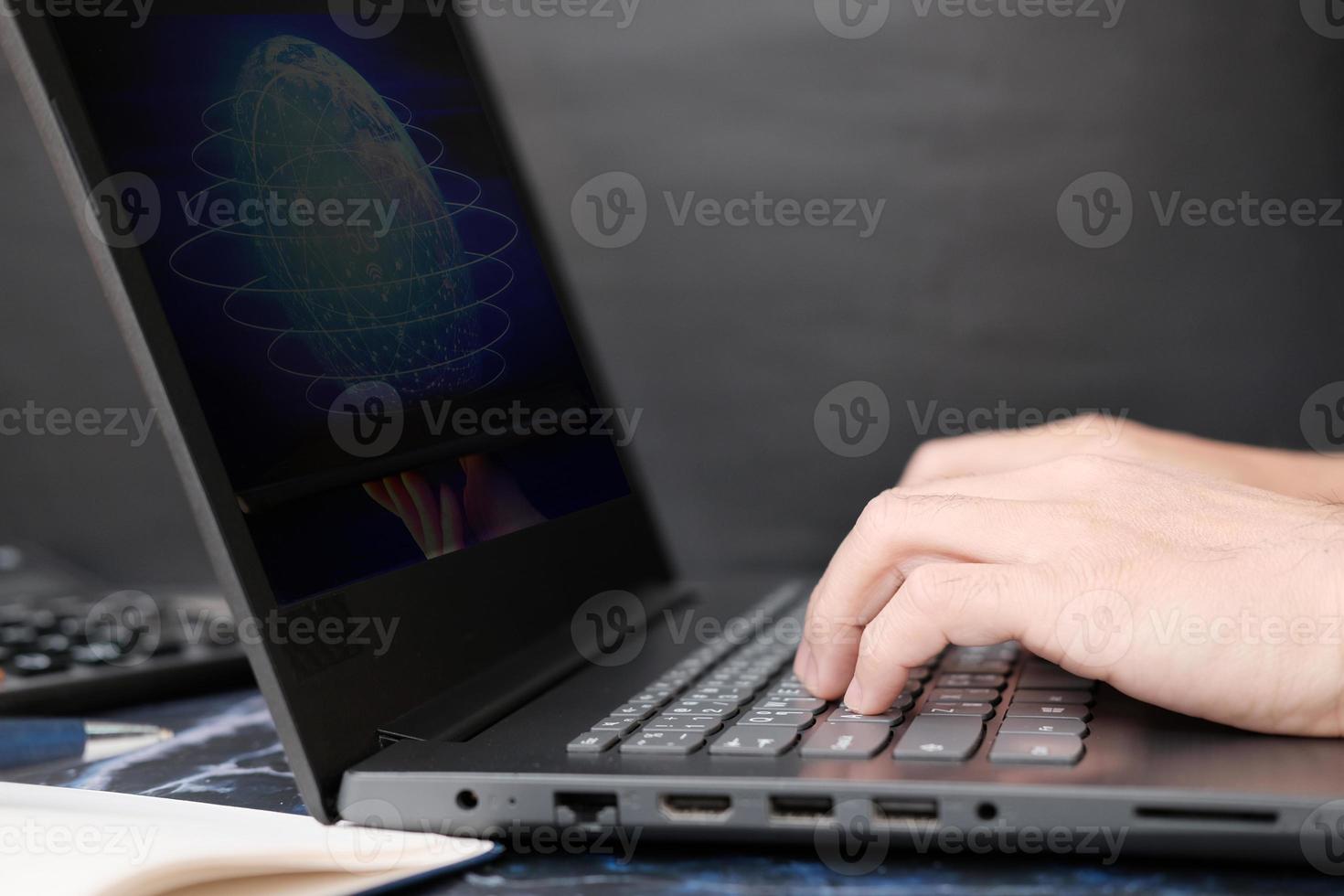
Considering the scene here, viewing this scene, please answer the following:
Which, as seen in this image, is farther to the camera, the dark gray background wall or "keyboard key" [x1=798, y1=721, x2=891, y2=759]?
the dark gray background wall

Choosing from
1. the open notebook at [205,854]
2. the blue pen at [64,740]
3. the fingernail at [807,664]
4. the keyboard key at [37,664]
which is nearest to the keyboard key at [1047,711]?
the fingernail at [807,664]

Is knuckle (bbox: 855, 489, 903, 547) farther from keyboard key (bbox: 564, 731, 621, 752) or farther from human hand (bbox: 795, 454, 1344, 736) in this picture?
keyboard key (bbox: 564, 731, 621, 752)

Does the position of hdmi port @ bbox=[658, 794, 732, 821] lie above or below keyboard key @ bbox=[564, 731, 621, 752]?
below

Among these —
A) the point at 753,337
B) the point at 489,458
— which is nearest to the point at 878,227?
the point at 753,337

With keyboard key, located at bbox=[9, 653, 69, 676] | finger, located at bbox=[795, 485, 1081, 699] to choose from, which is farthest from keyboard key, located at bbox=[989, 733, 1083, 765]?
keyboard key, located at bbox=[9, 653, 69, 676]

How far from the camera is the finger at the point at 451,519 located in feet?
2.44

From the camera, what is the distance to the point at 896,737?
570mm

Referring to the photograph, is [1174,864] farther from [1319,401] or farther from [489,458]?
[1319,401]

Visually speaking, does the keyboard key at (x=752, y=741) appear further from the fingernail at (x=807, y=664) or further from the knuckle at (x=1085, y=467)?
the knuckle at (x=1085, y=467)

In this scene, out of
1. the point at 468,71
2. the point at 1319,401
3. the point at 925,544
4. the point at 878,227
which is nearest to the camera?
the point at 925,544

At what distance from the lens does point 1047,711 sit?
600mm

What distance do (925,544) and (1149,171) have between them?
79 centimetres

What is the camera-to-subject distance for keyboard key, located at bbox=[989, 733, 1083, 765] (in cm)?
51

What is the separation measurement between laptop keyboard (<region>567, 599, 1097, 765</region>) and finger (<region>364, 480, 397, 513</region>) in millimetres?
176
